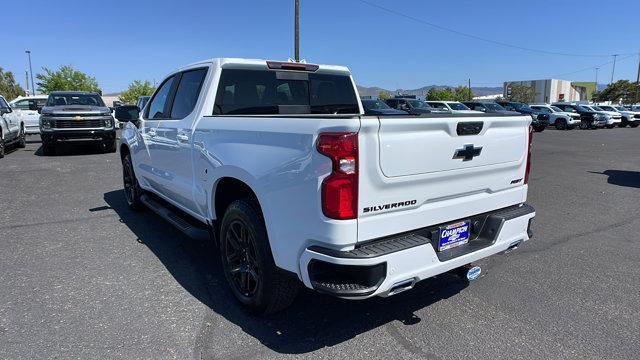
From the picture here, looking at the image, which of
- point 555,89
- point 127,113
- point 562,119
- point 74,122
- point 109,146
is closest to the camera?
point 127,113

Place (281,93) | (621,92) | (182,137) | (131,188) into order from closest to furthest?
(182,137), (281,93), (131,188), (621,92)

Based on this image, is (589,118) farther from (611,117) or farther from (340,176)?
(340,176)

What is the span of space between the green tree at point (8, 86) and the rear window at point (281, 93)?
6234cm

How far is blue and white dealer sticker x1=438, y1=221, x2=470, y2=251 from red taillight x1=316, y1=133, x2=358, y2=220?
821mm

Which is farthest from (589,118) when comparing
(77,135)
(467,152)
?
(467,152)

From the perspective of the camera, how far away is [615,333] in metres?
3.15

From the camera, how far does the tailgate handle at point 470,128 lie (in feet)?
9.59

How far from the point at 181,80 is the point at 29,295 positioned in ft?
8.13

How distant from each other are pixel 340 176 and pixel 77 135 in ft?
40.8

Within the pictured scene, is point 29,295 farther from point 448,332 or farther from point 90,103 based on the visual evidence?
point 90,103

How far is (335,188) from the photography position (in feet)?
8.06

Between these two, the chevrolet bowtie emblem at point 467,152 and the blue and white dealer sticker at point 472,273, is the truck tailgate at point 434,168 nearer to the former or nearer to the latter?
the chevrolet bowtie emblem at point 467,152

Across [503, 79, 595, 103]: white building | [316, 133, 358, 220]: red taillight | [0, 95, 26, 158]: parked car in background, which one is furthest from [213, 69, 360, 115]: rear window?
[503, 79, 595, 103]: white building

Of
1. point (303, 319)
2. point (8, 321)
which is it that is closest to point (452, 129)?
point (303, 319)
